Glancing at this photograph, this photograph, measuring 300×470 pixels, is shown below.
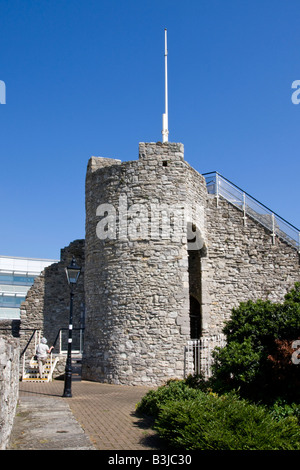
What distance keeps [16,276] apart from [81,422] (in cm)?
3396

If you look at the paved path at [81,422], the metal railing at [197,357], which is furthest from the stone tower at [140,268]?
the paved path at [81,422]

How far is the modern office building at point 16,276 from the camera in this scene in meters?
39.6

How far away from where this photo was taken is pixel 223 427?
6543 mm

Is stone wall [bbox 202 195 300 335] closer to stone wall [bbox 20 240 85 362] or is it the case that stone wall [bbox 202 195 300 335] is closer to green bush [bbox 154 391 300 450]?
stone wall [bbox 20 240 85 362]

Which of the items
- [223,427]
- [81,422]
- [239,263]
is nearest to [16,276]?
[239,263]

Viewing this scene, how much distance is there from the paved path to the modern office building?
27808mm

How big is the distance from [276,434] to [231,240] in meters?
12.2

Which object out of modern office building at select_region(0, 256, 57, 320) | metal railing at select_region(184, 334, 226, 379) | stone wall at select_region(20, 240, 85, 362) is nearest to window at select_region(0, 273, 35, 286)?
modern office building at select_region(0, 256, 57, 320)

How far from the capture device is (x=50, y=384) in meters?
14.8

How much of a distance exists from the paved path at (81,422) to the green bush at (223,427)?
0.54m

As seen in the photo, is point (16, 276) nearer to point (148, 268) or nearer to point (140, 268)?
point (140, 268)

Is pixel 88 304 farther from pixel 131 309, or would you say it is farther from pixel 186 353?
pixel 186 353

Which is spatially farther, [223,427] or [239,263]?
[239,263]
